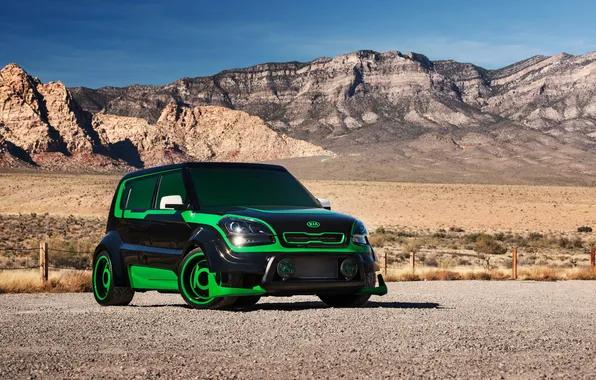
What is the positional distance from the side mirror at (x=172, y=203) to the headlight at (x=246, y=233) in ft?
2.73

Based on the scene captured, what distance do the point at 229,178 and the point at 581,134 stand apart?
189 meters

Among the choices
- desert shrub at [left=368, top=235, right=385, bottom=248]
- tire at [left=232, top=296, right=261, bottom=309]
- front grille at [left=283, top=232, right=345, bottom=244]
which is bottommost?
desert shrub at [left=368, top=235, right=385, bottom=248]

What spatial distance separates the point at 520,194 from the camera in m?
98.9

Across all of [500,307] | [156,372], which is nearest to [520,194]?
[500,307]

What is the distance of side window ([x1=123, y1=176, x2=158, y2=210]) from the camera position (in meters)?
12.0

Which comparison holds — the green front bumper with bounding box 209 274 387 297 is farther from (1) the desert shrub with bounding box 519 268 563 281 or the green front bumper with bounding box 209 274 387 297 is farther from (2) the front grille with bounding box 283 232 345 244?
(1) the desert shrub with bounding box 519 268 563 281

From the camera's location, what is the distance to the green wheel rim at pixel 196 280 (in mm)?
10758

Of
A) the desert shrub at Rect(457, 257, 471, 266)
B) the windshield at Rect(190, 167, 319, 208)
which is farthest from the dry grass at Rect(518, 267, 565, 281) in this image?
the windshield at Rect(190, 167, 319, 208)

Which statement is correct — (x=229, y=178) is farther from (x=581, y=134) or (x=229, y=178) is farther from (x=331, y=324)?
(x=581, y=134)

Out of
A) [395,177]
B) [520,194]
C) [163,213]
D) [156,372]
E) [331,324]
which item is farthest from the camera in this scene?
[395,177]

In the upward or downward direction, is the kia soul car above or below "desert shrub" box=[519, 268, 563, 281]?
above

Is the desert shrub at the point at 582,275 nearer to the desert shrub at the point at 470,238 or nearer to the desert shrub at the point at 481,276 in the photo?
the desert shrub at the point at 481,276

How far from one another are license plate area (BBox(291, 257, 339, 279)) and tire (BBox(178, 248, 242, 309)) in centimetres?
93

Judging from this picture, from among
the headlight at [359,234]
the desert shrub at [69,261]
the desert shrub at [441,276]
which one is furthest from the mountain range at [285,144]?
the headlight at [359,234]
